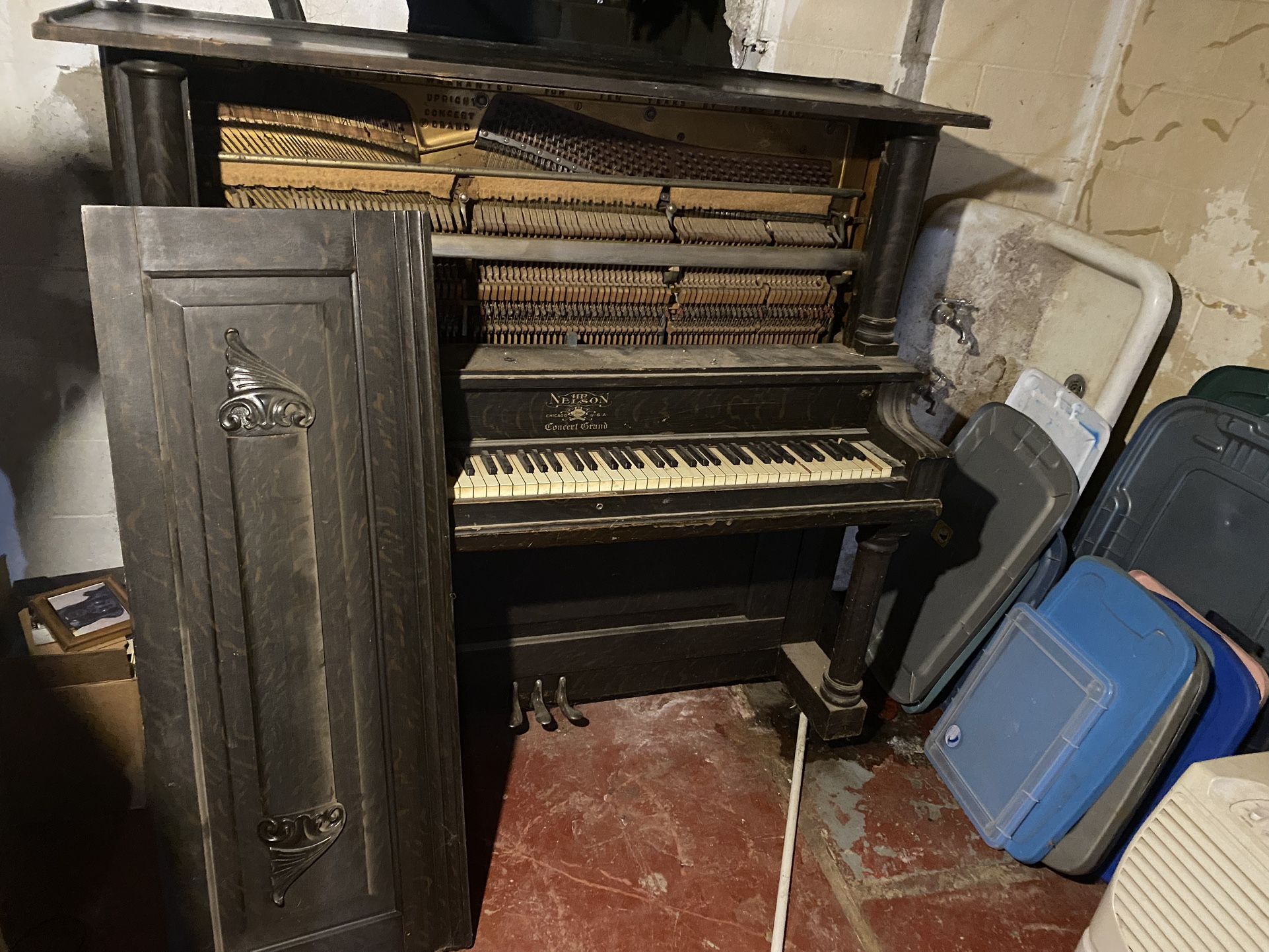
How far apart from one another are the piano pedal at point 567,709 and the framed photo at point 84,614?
1.14m

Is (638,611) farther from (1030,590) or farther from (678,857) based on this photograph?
(1030,590)

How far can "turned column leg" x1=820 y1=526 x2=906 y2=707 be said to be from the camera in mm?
2271

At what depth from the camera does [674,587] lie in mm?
2562

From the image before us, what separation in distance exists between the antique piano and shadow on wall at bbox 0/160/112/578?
60 centimetres

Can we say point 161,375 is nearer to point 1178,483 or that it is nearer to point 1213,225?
point 1178,483

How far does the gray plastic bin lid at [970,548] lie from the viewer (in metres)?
2.55

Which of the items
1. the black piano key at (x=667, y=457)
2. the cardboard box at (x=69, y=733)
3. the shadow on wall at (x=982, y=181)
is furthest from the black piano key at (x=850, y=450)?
the cardboard box at (x=69, y=733)

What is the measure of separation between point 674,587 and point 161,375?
1500 millimetres

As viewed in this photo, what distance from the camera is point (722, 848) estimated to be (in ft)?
7.53

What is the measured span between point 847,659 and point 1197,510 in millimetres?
1071

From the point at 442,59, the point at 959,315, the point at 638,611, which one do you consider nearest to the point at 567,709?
the point at 638,611

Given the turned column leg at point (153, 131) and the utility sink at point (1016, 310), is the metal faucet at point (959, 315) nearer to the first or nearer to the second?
the utility sink at point (1016, 310)

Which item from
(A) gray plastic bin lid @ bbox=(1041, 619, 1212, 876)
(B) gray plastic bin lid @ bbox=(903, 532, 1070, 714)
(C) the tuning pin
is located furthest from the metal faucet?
(C) the tuning pin

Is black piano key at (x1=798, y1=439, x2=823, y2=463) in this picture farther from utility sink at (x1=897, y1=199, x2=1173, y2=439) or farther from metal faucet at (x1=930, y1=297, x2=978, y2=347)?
metal faucet at (x1=930, y1=297, x2=978, y2=347)
